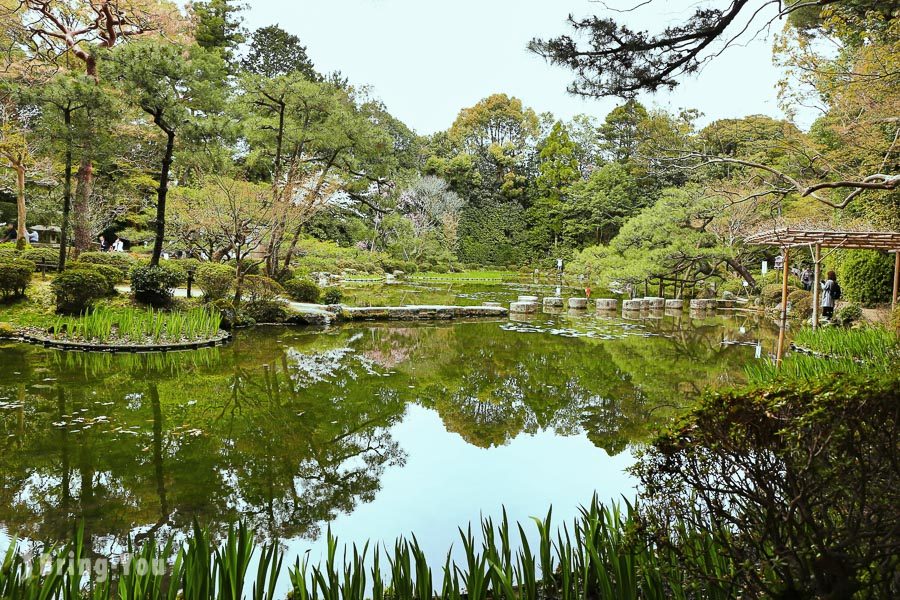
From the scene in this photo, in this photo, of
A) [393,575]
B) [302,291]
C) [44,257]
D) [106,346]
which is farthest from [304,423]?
[44,257]

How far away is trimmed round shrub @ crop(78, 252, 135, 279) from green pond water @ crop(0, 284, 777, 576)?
5.53m

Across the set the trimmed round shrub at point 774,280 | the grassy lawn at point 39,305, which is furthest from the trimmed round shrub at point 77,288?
the trimmed round shrub at point 774,280

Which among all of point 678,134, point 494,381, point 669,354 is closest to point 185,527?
point 494,381

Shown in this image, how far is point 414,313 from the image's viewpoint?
1252 centimetres

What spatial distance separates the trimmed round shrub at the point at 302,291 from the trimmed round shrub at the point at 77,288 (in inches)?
175

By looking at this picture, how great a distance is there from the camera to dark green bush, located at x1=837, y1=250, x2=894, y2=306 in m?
12.3

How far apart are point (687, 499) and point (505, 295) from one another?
16911mm

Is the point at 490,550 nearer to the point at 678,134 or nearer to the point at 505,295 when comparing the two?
the point at 505,295

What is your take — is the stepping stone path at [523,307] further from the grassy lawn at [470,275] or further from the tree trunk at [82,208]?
the grassy lawn at [470,275]

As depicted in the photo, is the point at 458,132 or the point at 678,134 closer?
the point at 678,134

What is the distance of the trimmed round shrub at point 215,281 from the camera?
10.2 m

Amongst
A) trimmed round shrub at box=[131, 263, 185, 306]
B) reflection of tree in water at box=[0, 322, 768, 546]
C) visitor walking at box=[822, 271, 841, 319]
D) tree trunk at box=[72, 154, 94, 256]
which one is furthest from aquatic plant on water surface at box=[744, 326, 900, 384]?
tree trunk at box=[72, 154, 94, 256]

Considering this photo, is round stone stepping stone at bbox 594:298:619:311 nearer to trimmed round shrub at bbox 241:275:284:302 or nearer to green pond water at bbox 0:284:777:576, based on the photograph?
green pond water at bbox 0:284:777:576

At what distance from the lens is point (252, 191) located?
12.3 metres
